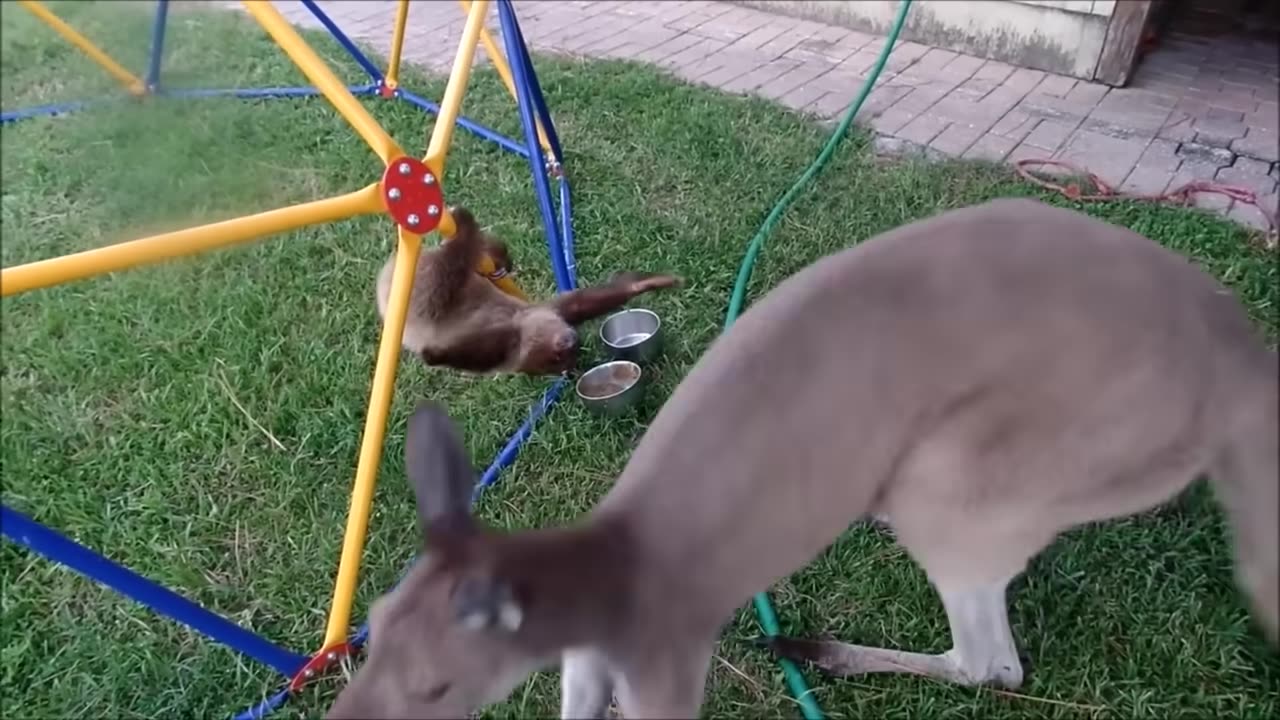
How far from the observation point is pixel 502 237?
3.95m

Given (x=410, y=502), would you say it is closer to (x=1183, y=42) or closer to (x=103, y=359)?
(x=103, y=359)

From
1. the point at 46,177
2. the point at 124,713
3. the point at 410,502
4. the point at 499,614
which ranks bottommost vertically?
the point at 124,713

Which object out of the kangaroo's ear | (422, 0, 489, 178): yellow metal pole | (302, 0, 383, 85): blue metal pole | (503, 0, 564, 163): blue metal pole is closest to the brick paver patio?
(302, 0, 383, 85): blue metal pole

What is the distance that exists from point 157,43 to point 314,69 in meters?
0.80

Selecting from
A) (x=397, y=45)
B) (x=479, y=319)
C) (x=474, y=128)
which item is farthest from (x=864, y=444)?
(x=397, y=45)

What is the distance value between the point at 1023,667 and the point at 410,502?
164 centimetres

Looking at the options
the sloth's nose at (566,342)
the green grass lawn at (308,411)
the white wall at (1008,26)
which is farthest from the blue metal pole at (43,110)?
the white wall at (1008,26)

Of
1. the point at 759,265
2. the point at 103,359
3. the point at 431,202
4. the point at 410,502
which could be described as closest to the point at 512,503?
the point at 410,502

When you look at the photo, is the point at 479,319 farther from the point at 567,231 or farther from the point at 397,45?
the point at 397,45

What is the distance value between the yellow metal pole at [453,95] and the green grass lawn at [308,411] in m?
0.42

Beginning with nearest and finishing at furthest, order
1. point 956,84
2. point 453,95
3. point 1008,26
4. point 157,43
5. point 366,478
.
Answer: point 157,43
point 366,478
point 453,95
point 956,84
point 1008,26

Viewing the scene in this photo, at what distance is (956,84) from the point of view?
17.3ft

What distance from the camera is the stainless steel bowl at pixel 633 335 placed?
3.24 m

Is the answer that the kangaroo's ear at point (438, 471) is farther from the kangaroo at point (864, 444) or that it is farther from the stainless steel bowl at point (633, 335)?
the stainless steel bowl at point (633, 335)
